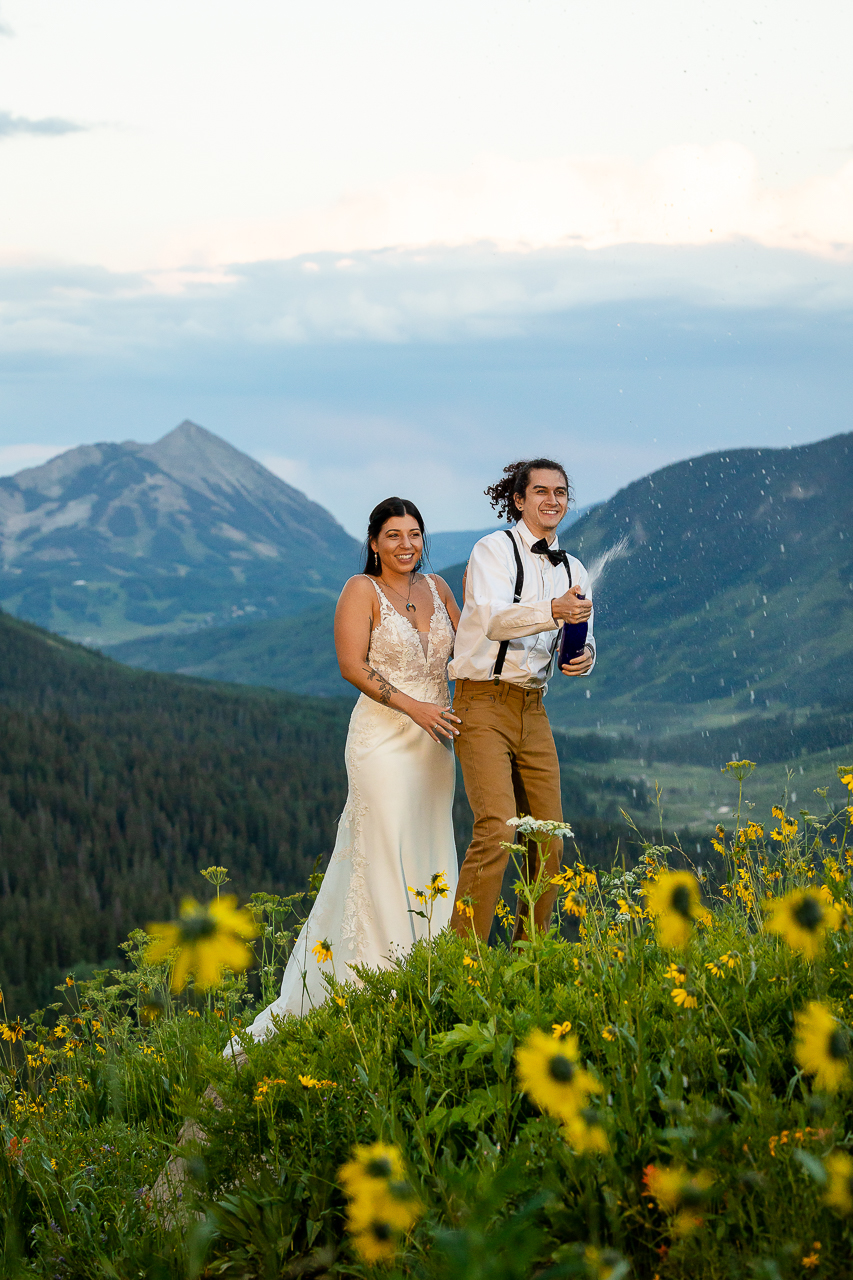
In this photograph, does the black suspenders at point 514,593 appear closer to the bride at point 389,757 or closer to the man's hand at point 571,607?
the man's hand at point 571,607

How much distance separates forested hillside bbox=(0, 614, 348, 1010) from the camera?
80375 mm

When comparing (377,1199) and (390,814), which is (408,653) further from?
(377,1199)

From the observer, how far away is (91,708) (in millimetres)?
157375

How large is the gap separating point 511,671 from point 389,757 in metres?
0.99

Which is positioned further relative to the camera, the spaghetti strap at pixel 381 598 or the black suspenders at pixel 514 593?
the spaghetti strap at pixel 381 598

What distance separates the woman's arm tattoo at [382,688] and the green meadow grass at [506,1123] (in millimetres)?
1532

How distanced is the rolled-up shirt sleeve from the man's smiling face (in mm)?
190

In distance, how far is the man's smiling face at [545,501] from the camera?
549 centimetres

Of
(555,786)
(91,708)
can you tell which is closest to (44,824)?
(91,708)

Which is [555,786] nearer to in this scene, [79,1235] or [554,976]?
[554,976]

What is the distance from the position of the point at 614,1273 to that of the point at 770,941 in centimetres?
273

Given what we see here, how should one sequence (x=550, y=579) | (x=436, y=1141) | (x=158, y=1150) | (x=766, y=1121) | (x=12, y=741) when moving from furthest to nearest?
(x=12, y=741) → (x=550, y=579) → (x=158, y=1150) → (x=436, y=1141) → (x=766, y=1121)

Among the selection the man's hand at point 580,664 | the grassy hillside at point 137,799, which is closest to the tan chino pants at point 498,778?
the man's hand at point 580,664

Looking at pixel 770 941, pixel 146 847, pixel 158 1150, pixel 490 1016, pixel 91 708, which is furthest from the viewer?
pixel 91 708
